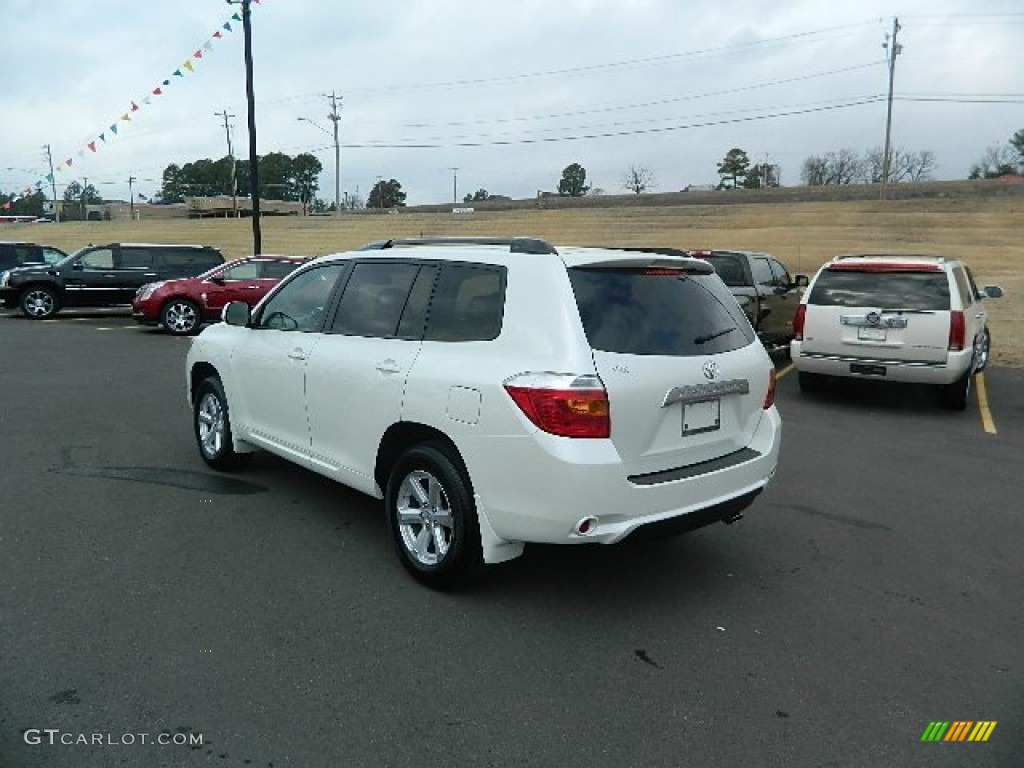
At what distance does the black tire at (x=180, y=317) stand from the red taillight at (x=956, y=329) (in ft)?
43.6

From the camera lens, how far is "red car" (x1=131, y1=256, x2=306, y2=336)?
15891mm

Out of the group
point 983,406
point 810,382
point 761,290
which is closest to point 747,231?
point 761,290

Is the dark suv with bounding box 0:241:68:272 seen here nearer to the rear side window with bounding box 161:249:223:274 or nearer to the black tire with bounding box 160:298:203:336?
the rear side window with bounding box 161:249:223:274

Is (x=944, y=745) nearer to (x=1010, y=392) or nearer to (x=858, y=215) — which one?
(x=1010, y=392)

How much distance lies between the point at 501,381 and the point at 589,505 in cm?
67

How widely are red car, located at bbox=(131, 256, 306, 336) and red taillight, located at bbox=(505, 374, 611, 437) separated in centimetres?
1313

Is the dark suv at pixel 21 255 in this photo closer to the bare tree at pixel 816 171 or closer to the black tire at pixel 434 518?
the black tire at pixel 434 518

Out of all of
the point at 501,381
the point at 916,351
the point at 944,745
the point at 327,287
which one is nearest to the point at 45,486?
the point at 327,287

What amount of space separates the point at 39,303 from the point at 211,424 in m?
14.8

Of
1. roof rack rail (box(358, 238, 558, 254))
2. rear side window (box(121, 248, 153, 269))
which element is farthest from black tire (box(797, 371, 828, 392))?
rear side window (box(121, 248, 153, 269))

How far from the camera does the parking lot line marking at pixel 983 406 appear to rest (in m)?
8.26

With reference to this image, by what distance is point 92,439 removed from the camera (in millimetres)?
7008

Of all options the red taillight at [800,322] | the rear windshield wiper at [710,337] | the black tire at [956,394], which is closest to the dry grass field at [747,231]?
the black tire at [956,394]

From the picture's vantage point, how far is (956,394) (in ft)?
29.2
